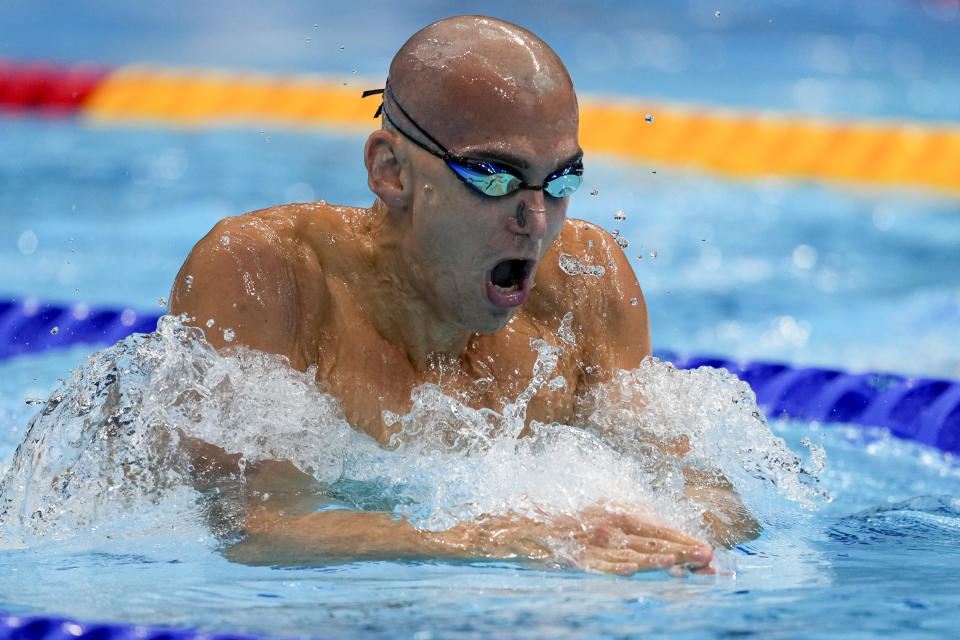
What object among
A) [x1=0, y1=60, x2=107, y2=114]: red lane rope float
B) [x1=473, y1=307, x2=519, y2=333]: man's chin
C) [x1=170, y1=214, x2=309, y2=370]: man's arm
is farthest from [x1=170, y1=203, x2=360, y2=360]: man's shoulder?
[x1=0, y1=60, x2=107, y2=114]: red lane rope float

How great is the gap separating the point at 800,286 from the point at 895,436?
1865mm

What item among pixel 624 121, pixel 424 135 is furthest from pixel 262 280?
pixel 624 121

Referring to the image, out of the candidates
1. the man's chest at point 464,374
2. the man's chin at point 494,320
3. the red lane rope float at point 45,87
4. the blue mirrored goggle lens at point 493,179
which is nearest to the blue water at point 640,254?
the red lane rope float at point 45,87

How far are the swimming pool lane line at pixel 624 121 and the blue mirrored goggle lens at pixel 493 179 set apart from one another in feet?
16.1

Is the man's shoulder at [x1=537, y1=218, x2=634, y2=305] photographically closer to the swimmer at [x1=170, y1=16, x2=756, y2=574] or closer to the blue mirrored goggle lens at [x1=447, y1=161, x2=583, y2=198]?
the swimmer at [x1=170, y1=16, x2=756, y2=574]

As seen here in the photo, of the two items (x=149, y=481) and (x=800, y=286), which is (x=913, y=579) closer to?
(x=149, y=481)

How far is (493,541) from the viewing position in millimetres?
2221

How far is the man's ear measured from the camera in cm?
236

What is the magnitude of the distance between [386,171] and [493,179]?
25cm

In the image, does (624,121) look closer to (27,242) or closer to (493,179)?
(27,242)

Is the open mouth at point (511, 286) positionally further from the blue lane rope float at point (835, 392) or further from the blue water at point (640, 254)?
the blue lane rope float at point (835, 392)

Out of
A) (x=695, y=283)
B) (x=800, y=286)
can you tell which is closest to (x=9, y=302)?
(x=695, y=283)

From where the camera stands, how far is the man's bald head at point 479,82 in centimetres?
222

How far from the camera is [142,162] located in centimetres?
723
